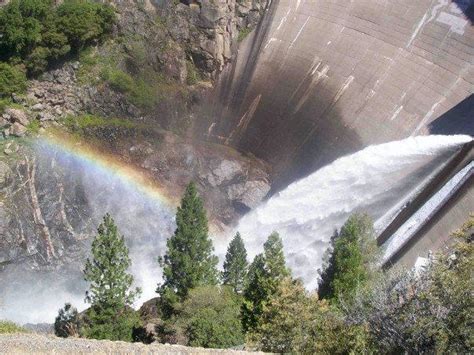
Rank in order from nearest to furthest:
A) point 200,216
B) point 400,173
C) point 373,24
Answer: point 200,216
point 400,173
point 373,24

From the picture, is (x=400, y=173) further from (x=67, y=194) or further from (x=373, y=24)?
(x=67, y=194)

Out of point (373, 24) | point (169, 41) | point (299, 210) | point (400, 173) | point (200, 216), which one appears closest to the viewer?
point (200, 216)

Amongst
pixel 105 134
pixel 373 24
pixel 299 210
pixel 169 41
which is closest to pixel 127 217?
pixel 105 134

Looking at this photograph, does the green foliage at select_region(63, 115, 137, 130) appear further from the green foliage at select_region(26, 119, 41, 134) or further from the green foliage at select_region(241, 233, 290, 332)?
the green foliage at select_region(241, 233, 290, 332)

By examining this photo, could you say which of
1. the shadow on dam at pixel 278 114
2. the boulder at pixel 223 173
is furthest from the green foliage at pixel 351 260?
the boulder at pixel 223 173

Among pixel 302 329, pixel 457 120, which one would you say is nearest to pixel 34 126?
pixel 457 120

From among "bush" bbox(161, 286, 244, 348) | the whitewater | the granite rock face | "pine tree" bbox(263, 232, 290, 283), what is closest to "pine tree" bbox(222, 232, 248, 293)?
"bush" bbox(161, 286, 244, 348)
